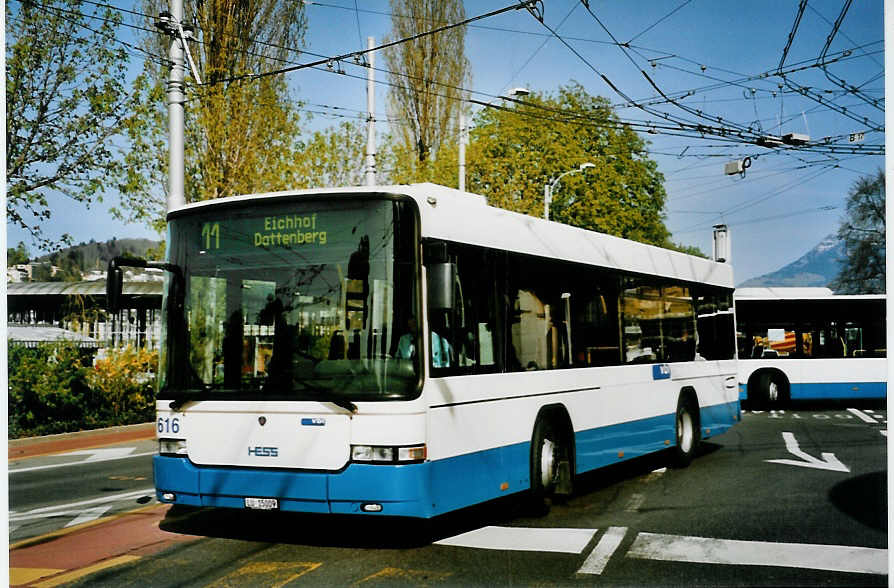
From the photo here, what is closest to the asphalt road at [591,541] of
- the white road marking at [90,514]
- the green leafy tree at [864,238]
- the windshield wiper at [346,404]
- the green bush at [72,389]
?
the white road marking at [90,514]

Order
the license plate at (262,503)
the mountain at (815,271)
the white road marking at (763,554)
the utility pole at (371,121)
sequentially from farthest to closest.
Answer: the utility pole at (371,121) → the mountain at (815,271) → the license plate at (262,503) → the white road marking at (763,554)

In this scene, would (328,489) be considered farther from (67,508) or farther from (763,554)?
(67,508)

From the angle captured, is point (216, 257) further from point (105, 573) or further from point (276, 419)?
point (105, 573)

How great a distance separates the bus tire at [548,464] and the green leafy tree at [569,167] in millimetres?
28837

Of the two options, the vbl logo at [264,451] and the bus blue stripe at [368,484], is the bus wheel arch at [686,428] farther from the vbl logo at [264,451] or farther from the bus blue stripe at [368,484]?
the vbl logo at [264,451]

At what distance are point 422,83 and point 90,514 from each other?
99.7 ft

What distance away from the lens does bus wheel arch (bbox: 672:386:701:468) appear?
13.3 metres

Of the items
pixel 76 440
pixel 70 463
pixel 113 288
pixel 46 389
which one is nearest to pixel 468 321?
pixel 113 288

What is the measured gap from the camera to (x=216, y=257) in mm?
8023

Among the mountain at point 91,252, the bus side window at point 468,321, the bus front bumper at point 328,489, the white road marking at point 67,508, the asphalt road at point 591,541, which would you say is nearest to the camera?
the asphalt road at point 591,541

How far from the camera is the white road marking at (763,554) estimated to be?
23.4 ft

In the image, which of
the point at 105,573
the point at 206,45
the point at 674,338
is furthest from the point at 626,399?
the point at 206,45

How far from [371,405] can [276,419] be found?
78 centimetres

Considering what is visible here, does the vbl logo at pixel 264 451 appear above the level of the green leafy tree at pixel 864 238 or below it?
below
